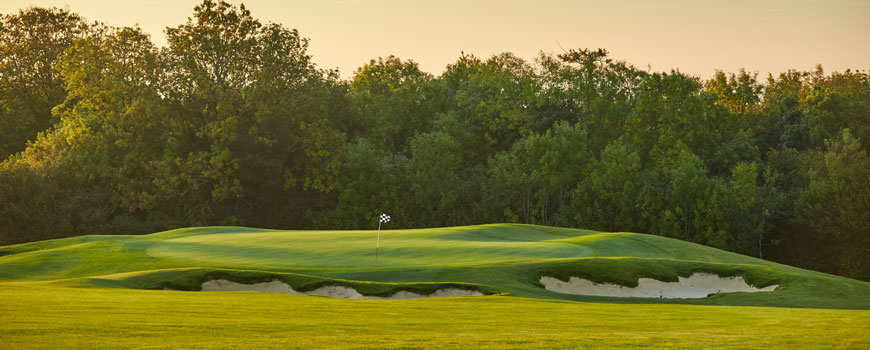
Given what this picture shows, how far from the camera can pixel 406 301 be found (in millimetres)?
16453

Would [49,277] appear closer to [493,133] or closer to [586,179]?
[586,179]

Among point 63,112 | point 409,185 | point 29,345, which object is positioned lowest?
point 29,345

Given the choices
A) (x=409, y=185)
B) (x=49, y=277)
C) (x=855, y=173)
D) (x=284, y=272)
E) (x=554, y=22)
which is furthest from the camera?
(x=554, y=22)

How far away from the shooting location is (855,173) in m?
50.9

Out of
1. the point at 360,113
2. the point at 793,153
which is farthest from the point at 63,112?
the point at 793,153

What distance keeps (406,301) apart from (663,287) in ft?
33.7

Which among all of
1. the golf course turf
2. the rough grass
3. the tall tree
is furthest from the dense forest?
A: the rough grass

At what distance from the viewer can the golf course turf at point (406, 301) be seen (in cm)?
1045

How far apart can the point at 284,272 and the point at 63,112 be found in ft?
140

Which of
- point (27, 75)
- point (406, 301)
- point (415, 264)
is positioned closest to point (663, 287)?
point (415, 264)

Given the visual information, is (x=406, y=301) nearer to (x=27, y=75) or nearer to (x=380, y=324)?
(x=380, y=324)

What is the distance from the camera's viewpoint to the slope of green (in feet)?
69.5

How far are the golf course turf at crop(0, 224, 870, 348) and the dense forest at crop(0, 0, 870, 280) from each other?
20.6m

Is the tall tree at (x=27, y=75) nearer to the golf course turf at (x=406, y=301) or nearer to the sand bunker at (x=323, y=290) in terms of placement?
the golf course turf at (x=406, y=301)
